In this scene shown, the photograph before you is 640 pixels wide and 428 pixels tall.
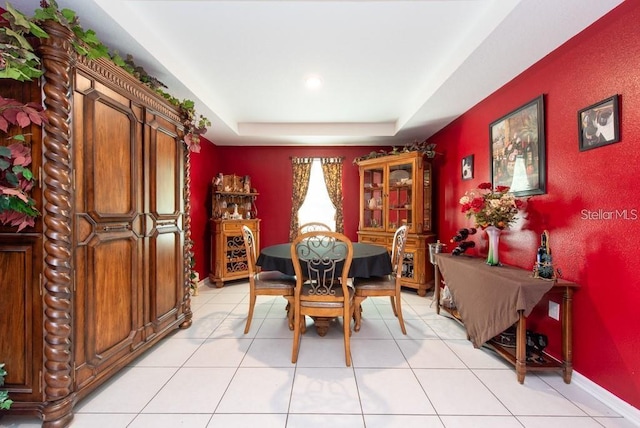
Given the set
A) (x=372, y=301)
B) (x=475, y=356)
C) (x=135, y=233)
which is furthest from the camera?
(x=372, y=301)

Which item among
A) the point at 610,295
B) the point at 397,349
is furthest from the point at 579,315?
the point at 397,349

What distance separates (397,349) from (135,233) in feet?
7.42

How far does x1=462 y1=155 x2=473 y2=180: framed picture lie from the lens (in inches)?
119

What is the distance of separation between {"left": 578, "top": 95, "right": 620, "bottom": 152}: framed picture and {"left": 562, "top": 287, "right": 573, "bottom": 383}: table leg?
951 millimetres

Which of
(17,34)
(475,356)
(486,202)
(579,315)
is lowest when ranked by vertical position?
(475,356)

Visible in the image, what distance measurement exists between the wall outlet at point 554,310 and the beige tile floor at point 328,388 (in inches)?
15.9

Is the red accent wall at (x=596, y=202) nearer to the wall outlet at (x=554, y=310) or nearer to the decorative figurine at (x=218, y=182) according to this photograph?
the wall outlet at (x=554, y=310)

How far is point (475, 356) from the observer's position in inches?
83.7

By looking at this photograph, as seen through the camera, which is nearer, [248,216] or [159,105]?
[159,105]

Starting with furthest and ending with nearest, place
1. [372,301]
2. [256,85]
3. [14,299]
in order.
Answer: [372,301] < [256,85] < [14,299]

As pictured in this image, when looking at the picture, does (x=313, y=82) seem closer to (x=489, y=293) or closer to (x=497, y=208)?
(x=497, y=208)

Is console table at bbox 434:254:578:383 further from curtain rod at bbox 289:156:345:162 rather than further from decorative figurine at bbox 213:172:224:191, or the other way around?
decorative figurine at bbox 213:172:224:191

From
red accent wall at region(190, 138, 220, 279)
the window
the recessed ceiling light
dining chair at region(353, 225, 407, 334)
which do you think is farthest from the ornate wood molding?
the window

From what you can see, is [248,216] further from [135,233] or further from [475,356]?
[475,356]
